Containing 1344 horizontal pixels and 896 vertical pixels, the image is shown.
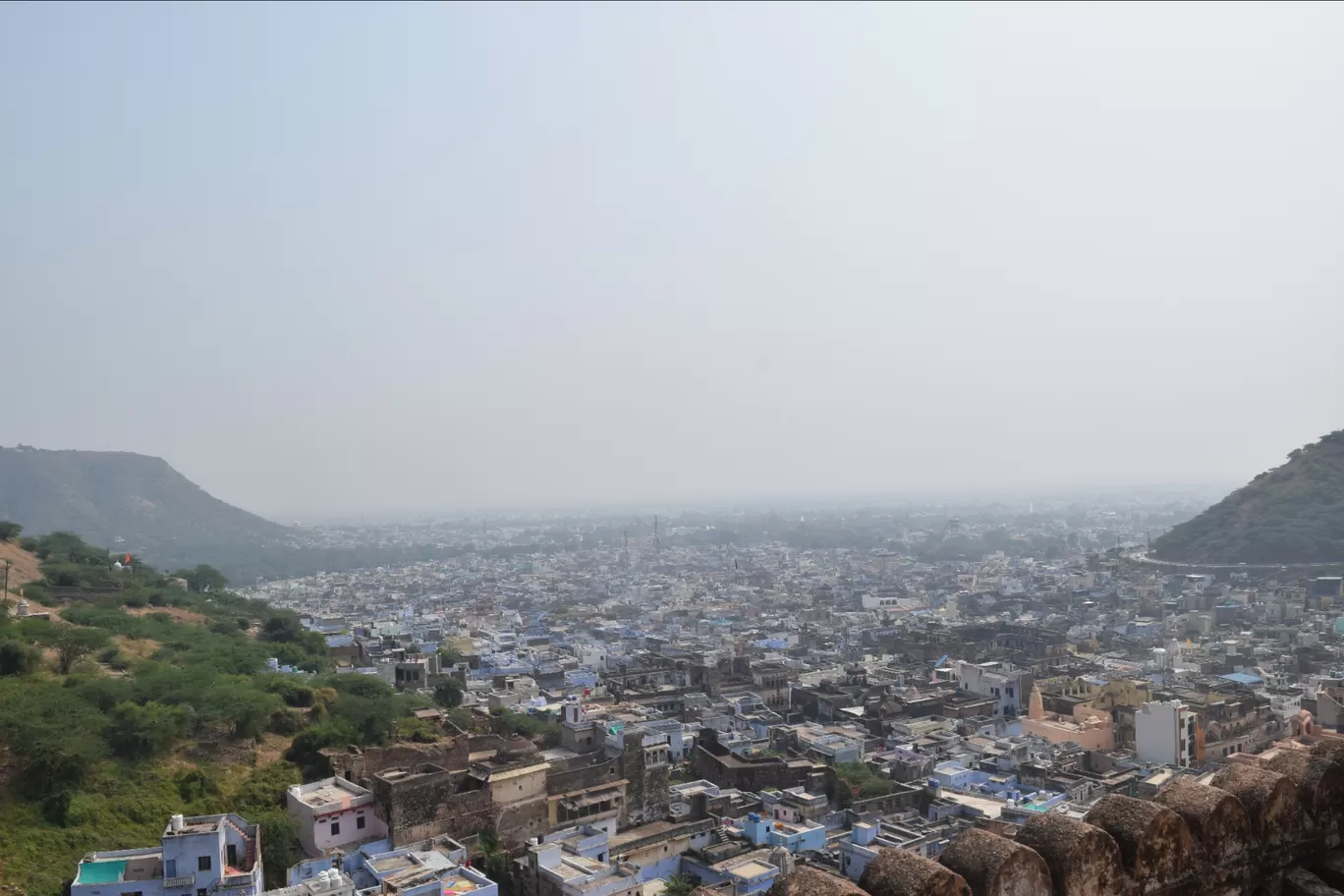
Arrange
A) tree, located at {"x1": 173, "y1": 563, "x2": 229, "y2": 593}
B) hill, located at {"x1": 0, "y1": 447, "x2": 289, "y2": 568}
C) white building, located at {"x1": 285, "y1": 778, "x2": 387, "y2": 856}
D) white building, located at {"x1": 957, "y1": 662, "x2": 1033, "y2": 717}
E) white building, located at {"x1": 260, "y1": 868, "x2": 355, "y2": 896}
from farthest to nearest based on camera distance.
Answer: hill, located at {"x1": 0, "y1": 447, "x2": 289, "y2": 568}
tree, located at {"x1": 173, "y1": 563, "x2": 229, "y2": 593}
white building, located at {"x1": 957, "y1": 662, "x2": 1033, "y2": 717}
white building, located at {"x1": 285, "y1": 778, "x2": 387, "y2": 856}
white building, located at {"x1": 260, "y1": 868, "x2": 355, "y2": 896}

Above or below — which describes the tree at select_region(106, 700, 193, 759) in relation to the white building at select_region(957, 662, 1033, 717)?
above

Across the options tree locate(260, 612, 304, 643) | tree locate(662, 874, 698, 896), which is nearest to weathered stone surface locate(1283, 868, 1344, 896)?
tree locate(662, 874, 698, 896)

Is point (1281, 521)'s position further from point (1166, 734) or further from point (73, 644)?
point (73, 644)

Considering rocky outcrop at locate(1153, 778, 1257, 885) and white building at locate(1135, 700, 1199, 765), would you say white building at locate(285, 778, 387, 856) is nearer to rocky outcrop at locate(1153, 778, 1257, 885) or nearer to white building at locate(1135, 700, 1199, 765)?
rocky outcrop at locate(1153, 778, 1257, 885)

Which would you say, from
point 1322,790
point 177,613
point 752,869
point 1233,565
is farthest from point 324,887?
point 1233,565

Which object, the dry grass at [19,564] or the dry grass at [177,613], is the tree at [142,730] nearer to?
the dry grass at [177,613]

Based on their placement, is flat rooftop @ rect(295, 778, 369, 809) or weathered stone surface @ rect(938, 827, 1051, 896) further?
flat rooftop @ rect(295, 778, 369, 809)
